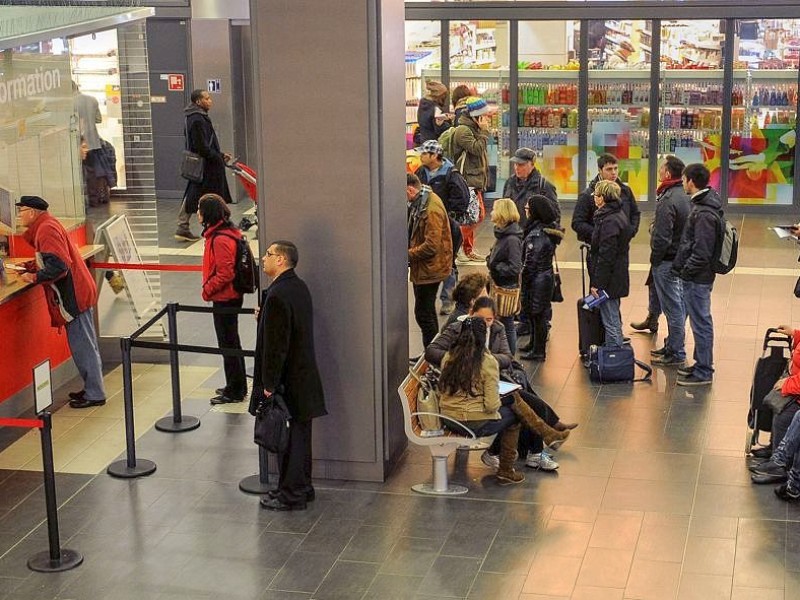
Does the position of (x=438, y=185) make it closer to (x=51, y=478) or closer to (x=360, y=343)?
(x=360, y=343)

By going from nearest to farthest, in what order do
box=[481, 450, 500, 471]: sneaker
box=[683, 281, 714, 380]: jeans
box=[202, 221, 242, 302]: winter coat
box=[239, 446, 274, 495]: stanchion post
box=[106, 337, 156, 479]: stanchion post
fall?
box=[239, 446, 274, 495]: stanchion post, box=[106, 337, 156, 479]: stanchion post, box=[481, 450, 500, 471]: sneaker, box=[202, 221, 242, 302]: winter coat, box=[683, 281, 714, 380]: jeans

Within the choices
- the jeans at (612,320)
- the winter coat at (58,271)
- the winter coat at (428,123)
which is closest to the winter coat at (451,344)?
the jeans at (612,320)

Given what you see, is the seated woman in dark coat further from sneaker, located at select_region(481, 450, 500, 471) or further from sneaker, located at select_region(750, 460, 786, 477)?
sneaker, located at select_region(750, 460, 786, 477)

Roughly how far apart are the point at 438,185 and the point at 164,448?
4.61 metres

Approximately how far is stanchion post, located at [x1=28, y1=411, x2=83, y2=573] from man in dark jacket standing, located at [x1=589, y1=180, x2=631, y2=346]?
200 inches

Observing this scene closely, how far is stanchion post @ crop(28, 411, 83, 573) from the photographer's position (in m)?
7.42

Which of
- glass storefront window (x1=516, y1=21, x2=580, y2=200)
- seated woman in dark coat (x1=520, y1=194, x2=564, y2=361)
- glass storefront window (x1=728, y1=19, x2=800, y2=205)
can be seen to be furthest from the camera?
glass storefront window (x1=516, y1=21, x2=580, y2=200)

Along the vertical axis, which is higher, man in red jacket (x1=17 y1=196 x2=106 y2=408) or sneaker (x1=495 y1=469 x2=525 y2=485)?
man in red jacket (x1=17 y1=196 x2=106 y2=408)

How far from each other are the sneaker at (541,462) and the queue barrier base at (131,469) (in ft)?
8.59

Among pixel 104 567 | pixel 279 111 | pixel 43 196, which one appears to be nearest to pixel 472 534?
pixel 104 567

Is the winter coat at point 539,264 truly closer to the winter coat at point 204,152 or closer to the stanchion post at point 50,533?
the stanchion post at point 50,533

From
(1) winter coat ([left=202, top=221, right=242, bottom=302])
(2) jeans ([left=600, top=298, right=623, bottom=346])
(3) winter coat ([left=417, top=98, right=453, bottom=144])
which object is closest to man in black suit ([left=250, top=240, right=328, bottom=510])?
(1) winter coat ([left=202, top=221, right=242, bottom=302])

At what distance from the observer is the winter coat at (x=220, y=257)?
988cm

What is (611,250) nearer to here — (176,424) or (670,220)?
(670,220)
